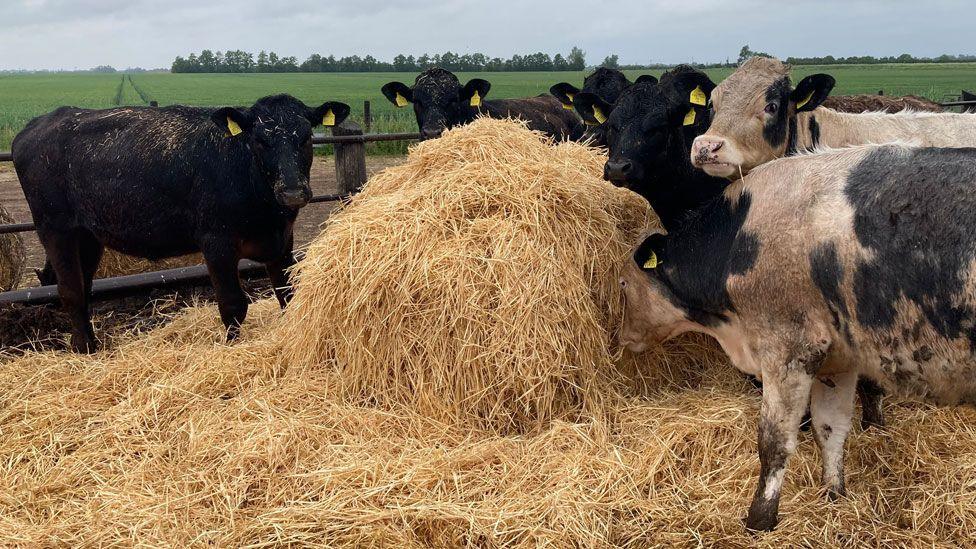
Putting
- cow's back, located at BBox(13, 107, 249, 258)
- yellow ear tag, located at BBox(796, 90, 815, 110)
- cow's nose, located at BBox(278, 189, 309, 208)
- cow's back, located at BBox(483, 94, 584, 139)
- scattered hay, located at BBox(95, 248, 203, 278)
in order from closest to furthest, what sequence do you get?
1. yellow ear tag, located at BBox(796, 90, 815, 110)
2. cow's nose, located at BBox(278, 189, 309, 208)
3. cow's back, located at BBox(13, 107, 249, 258)
4. scattered hay, located at BBox(95, 248, 203, 278)
5. cow's back, located at BBox(483, 94, 584, 139)

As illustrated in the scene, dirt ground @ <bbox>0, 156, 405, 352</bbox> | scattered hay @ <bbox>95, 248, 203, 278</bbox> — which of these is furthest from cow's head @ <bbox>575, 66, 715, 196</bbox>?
scattered hay @ <bbox>95, 248, 203, 278</bbox>

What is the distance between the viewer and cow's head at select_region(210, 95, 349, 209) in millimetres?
5364

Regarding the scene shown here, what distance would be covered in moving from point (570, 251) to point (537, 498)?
4.73 feet

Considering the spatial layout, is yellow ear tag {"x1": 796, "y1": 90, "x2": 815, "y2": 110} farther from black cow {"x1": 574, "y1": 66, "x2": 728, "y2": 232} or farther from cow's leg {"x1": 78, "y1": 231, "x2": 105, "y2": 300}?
cow's leg {"x1": 78, "y1": 231, "x2": 105, "y2": 300}

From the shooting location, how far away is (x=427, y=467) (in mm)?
3717

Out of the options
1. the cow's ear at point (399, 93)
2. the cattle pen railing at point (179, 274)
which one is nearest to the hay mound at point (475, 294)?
the cattle pen railing at point (179, 274)

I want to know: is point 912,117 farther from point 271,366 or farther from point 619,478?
point 271,366

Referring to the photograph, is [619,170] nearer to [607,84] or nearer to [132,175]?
[132,175]

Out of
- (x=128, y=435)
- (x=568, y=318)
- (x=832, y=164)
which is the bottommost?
(x=128, y=435)

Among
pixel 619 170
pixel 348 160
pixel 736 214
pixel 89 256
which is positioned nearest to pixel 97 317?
pixel 89 256

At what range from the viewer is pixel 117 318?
6.61 metres

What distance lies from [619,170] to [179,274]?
173 inches

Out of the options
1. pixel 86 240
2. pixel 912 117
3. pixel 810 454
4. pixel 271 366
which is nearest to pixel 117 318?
pixel 86 240

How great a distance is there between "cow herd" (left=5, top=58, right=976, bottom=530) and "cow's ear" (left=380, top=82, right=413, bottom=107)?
44 centimetres
